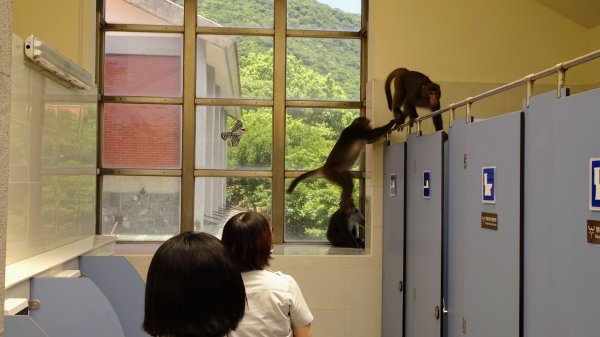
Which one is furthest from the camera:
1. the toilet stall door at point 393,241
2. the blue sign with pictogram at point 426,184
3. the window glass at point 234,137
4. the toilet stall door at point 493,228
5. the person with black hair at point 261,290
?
the window glass at point 234,137

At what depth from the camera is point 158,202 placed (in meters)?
6.37

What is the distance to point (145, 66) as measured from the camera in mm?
6395

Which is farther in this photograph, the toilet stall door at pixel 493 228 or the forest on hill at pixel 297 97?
the forest on hill at pixel 297 97

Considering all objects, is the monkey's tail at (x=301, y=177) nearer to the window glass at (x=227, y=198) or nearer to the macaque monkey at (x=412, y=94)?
the window glass at (x=227, y=198)

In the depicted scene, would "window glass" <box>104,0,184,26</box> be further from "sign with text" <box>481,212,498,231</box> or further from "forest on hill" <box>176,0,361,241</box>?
"sign with text" <box>481,212,498,231</box>

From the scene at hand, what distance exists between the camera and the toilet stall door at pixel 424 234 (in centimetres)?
400

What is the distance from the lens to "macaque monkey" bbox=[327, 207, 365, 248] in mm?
6277

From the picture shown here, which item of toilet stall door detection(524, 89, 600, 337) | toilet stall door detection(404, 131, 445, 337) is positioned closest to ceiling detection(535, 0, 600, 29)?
toilet stall door detection(404, 131, 445, 337)

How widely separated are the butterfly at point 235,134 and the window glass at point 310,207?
602 mm

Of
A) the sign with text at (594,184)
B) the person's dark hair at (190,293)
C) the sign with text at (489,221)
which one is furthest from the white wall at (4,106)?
the sign with text at (489,221)

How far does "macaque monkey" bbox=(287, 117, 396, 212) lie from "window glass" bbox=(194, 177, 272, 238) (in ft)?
1.07

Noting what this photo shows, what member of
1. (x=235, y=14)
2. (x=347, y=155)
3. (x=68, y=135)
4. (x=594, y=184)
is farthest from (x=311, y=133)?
(x=594, y=184)

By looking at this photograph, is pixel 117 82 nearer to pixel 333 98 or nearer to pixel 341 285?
pixel 333 98

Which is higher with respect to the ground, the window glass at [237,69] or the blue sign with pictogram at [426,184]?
the window glass at [237,69]
